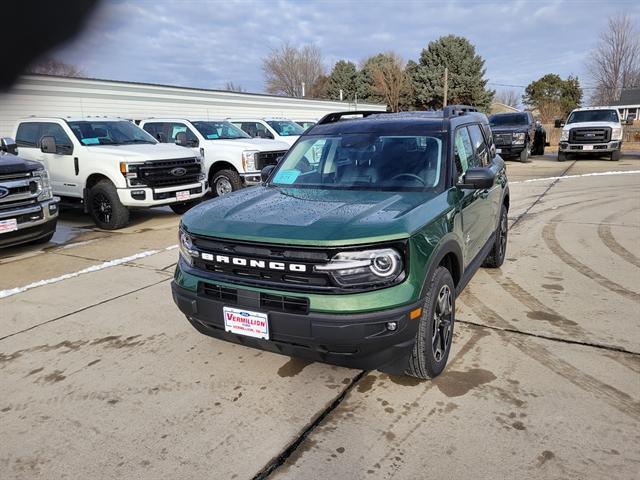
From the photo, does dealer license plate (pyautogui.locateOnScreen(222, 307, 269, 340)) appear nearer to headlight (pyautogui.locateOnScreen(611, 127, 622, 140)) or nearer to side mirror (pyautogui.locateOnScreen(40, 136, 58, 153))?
side mirror (pyautogui.locateOnScreen(40, 136, 58, 153))

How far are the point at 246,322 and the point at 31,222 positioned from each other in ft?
16.2

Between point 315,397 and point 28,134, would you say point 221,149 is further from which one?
point 315,397

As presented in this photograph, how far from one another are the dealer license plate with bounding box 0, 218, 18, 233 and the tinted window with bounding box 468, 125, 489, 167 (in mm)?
5549

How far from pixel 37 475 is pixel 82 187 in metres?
6.84

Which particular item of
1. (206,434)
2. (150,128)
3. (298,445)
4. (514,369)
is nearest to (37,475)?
(206,434)

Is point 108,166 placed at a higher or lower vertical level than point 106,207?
higher

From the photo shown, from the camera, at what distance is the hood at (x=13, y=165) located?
6027 mm

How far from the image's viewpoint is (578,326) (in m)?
3.88

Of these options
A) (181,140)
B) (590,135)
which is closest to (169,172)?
(181,140)

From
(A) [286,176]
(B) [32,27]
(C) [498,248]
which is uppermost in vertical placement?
(B) [32,27]

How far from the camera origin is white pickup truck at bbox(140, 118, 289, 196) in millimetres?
9977

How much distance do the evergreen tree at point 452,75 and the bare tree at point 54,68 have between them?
47467 mm

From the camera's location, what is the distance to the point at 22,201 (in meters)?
6.26

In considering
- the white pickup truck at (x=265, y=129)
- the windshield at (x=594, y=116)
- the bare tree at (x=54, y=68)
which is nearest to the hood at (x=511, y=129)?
the windshield at (x=594, y=116)
